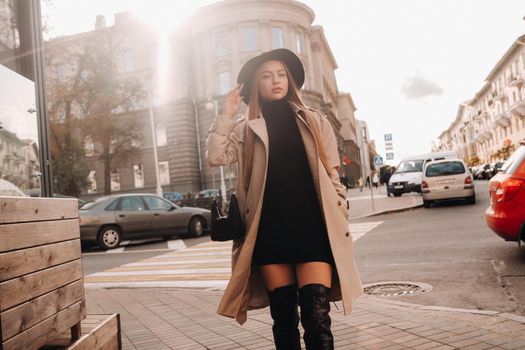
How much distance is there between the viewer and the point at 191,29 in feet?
163

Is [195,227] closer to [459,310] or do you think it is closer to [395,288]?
[395,288]

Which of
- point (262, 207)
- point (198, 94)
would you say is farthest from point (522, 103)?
point (262, 207)

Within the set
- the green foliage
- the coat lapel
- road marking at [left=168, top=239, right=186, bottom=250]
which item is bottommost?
road marking at [left=168, top=239, right=186, bottom=250]

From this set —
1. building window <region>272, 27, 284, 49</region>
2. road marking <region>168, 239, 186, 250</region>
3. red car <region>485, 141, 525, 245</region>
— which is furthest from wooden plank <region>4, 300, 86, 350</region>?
building window <region>272, 27, 284, 49</region>

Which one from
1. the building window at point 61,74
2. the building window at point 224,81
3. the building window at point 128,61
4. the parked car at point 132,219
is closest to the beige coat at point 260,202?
the parked car at point 132,219

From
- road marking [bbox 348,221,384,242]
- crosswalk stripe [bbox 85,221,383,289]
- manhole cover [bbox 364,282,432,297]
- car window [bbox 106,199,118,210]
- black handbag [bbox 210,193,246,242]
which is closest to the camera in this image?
black handbag [bbox 210,193,246,242]

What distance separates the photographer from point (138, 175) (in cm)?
4722

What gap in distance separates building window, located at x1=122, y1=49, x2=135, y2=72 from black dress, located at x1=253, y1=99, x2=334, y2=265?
4963 centimetres

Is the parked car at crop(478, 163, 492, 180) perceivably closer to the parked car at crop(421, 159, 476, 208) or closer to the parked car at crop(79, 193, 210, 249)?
the parked car at crop(421, 159, 476, 208)

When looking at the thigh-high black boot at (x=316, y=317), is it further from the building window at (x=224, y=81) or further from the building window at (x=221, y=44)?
the building window at (x=221, y=44)

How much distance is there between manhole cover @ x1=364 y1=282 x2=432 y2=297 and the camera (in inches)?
228

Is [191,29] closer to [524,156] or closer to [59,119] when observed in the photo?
[59,119]

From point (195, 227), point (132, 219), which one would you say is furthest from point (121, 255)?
point (195, 227)

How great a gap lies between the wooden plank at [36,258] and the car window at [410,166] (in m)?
24.8
